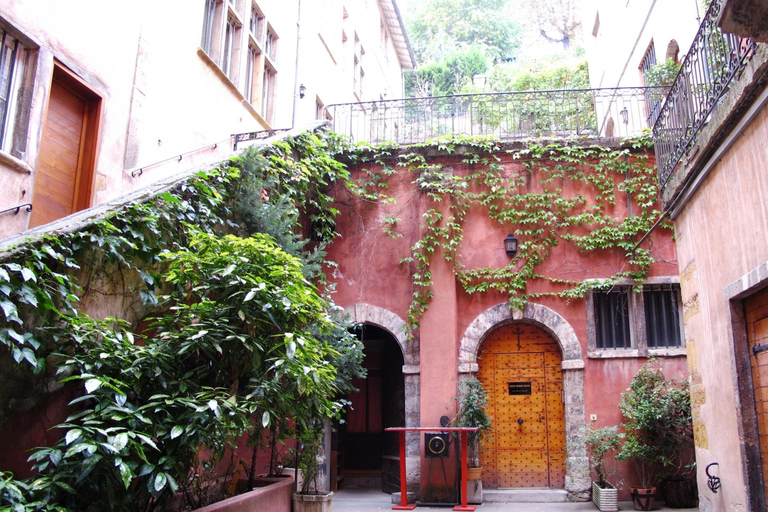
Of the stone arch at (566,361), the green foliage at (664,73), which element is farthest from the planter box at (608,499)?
the green foliage at (664,73)

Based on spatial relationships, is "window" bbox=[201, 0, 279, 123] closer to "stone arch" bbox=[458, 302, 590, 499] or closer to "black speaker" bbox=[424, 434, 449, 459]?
"stone arch" bbox=[458, 302, 590, 499]

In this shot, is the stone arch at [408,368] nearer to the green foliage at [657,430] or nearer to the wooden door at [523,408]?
the wooden door at [523,408]

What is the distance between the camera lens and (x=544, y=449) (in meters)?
9.48

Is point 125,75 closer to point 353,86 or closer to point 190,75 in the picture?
point 190,75

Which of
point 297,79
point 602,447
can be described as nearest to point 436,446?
point 602,447

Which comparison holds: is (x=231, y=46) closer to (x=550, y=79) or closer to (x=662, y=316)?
(x=662, y=316)

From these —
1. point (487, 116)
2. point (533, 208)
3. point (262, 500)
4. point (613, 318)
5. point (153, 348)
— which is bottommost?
point (262, 500)

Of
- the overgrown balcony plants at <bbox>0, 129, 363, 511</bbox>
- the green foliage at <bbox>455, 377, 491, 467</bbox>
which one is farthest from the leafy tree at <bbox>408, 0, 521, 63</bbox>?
the overgrown balcony plants at <bbox>0, 129, 363, 511</bbox>

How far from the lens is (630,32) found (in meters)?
14.0

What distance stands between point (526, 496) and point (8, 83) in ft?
26.1

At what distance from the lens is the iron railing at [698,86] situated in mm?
4605

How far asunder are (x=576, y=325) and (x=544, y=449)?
185 centimetres

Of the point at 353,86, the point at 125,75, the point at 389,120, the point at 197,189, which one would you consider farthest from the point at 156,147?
the point at 353,86

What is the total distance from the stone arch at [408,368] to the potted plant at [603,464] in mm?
2350
